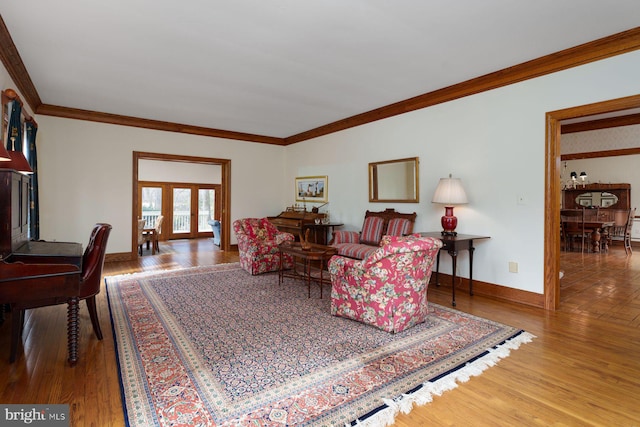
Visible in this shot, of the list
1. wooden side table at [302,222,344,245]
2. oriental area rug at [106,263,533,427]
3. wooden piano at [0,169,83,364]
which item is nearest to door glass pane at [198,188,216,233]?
wooden side table at [302,222,344,245]

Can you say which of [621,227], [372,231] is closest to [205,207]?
[372,231]

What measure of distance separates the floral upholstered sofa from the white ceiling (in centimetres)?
184

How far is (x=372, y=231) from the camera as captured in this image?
5.27m

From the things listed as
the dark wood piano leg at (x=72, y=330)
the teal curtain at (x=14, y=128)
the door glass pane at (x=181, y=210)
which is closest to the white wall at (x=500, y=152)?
the dark wood piano leg at (x=72, y=330)

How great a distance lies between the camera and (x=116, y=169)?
19.9 ft

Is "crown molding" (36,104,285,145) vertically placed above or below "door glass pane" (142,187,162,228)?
above

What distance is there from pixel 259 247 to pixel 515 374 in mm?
3697

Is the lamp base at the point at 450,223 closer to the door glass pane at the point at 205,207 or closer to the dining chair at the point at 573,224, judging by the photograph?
the dining chair at the point at 573,224

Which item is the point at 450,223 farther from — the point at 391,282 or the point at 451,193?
the point at 391,282

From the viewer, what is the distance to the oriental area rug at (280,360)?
1823mm

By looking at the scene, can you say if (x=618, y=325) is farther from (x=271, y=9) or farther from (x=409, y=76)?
(x=271, y=9)

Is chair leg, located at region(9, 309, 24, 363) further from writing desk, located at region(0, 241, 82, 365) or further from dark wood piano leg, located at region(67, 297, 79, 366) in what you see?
dark wood piano leg, located at region(67, 297, 79, 366)

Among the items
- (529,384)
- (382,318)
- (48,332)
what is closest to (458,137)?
(382,318)

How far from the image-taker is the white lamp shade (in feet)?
13.2
